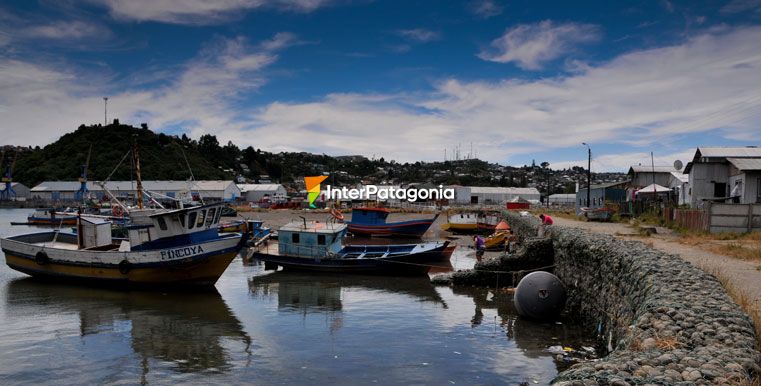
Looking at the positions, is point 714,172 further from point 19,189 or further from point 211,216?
point 19,189

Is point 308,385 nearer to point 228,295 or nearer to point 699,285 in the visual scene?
point 699,285

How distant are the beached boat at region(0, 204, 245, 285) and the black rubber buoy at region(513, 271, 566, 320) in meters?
12.4

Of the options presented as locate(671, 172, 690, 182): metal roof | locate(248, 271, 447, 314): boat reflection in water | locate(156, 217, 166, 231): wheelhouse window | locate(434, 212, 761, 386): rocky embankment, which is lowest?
locate(248, 271, 447, 314): boat reflection in water

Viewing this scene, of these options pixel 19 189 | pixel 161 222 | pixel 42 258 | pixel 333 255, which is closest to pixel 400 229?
pixel 333 255

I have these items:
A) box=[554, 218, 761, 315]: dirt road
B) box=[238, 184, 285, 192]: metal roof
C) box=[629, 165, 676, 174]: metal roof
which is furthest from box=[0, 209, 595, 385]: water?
box=[238, 184, 285, 192]: metal roof

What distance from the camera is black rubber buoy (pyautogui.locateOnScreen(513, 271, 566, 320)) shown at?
51.1 feet

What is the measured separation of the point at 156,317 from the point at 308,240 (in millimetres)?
10443

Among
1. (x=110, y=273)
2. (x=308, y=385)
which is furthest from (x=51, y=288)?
(x=308, y=385)

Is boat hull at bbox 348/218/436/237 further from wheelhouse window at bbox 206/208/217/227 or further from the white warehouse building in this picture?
the white warehouse building

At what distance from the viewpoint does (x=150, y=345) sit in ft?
47.1

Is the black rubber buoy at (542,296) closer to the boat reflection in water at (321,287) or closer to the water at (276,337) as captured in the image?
the water at (276,337)

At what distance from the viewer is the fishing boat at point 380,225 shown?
46.2 meters

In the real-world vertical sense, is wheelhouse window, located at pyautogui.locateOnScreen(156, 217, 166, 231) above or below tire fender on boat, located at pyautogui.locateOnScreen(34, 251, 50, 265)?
above

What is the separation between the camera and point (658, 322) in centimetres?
780
